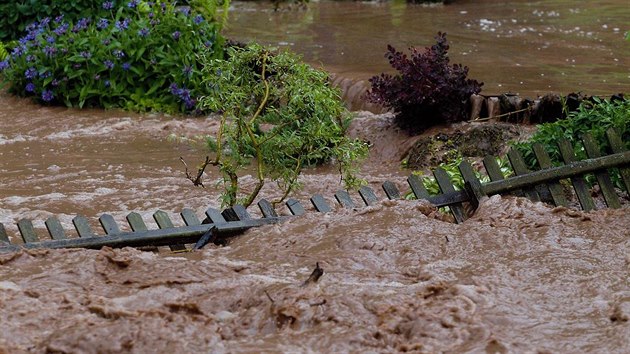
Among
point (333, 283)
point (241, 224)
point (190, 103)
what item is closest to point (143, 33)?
point (190, 103)

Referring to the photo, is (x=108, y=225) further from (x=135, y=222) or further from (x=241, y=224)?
(x=241, y=224)

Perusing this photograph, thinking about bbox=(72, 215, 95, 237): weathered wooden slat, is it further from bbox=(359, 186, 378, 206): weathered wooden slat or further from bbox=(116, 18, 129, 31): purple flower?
bbox=(116, 18, 129, 31): purple flower

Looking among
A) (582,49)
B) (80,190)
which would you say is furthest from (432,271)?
(582,49)

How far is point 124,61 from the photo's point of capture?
12.1 metres

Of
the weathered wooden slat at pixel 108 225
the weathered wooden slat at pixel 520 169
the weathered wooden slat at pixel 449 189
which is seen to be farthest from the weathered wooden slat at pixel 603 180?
the weathered wooden slat at pixel 108 225

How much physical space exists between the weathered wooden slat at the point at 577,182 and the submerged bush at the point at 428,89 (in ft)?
9.90

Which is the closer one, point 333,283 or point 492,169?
point 333,283

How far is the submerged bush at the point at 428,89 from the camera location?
30.7 ft

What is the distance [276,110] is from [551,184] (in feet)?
6.08

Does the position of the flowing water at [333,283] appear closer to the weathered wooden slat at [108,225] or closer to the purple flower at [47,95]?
the weathered wooden slat at [108,225]

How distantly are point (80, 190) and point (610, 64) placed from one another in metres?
7.99

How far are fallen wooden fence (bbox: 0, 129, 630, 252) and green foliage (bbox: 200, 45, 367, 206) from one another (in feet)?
1.33

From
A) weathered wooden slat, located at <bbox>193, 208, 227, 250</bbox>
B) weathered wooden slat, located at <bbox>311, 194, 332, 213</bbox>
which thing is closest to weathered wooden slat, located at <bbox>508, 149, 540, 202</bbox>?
weathered wooden slat, located at <bbox>311, 194, 332, 213</bbox>

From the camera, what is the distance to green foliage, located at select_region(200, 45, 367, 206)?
6.18 m
